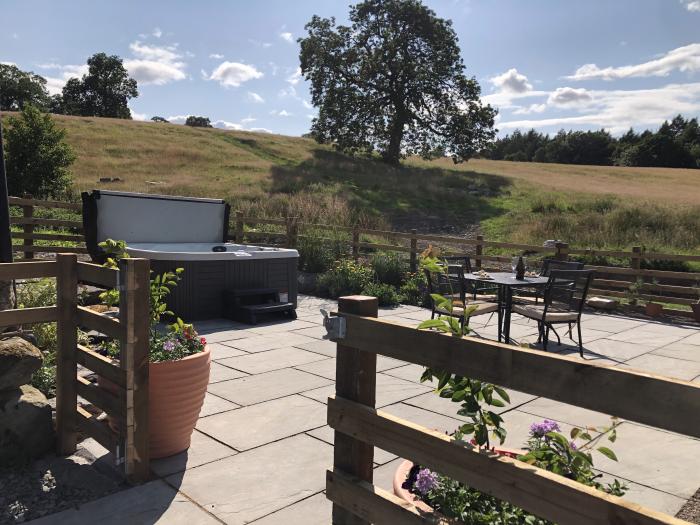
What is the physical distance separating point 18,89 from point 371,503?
68208 millimetres

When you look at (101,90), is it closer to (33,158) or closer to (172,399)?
(33,158)

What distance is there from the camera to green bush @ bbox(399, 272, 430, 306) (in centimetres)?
815

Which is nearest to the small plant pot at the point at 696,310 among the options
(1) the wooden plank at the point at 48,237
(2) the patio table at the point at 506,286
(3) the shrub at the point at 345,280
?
(2) the patio table at the point at 506,286

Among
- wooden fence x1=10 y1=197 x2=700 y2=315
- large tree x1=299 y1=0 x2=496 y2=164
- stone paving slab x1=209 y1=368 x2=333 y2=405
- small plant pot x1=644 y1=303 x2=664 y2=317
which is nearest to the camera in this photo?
stone paving slab x1=209 y1=368 x2=333 y2=405

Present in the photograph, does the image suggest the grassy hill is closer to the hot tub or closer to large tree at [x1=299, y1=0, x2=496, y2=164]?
large tree at [x1=299, y1=0, x2=496, y2=164]

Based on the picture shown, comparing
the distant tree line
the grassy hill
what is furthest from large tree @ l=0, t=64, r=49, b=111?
the distant tree line

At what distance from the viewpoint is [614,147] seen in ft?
202

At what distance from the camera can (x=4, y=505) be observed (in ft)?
7.71

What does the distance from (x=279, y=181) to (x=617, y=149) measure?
50.3m

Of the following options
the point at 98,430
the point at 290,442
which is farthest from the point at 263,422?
the point at 98,430

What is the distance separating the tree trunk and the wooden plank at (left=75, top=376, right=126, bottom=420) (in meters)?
28.8

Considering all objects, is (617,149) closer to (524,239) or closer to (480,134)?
(480,134)

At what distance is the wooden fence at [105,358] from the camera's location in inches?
98.0

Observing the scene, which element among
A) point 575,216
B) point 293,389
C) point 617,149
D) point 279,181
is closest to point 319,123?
point 279,181
